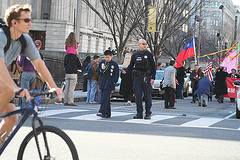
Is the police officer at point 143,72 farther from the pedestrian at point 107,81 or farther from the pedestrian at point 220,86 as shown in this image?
the pedestrian at point 220,86

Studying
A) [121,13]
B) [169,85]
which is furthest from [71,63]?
[121,13]

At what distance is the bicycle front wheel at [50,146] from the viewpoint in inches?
173

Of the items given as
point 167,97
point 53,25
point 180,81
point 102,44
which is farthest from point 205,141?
point 102,44

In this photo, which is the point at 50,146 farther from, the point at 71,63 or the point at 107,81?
the point at 71,63

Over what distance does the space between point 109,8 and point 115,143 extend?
2300 centimetres

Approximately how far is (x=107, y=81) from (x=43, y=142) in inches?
351

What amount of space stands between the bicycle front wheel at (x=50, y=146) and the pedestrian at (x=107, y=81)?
27.6ft

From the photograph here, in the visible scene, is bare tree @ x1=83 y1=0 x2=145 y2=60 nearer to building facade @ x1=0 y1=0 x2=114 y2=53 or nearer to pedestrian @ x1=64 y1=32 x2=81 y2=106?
pedestrian @ x1=64 y1=32 x2=81 y2=106

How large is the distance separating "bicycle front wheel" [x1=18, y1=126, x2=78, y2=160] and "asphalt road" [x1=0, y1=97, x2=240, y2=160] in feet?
7.02

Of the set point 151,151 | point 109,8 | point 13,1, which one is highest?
point 13,1

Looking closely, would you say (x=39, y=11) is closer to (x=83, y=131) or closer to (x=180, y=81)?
(x=180, y=81)

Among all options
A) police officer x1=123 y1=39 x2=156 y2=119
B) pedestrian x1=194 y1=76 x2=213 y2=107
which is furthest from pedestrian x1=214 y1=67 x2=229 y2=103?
police officer x1=123 y1=39 x2=156 y2=119

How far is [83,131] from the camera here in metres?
9.80

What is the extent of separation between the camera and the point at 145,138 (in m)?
9.12
